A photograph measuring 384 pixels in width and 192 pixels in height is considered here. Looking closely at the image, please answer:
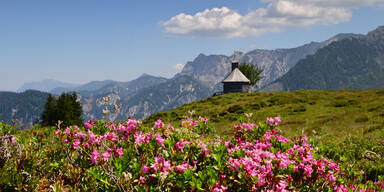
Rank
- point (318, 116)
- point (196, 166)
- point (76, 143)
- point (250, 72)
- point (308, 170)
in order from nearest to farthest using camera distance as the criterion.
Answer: point (308, 170)
point (196, 166)
point (76, 143)
point (318, 116)
point (250, 72)

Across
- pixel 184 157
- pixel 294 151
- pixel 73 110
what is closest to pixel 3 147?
pixel 184 157

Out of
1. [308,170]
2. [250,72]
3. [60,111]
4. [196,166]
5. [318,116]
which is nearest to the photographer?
[308,170]

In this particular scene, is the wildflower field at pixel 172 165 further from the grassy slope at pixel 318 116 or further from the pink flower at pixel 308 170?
the grassy slope at pixel 318 116

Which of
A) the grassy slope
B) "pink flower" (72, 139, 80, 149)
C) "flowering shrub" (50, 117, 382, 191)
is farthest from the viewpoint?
the grassy slope

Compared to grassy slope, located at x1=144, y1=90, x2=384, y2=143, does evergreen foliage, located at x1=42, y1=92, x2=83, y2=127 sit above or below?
below

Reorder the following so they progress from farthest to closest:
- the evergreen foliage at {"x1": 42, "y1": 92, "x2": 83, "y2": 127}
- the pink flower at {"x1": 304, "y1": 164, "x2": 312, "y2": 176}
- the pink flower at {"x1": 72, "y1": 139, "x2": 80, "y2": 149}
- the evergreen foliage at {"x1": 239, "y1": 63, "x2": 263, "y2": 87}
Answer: the evergreen foliage at {"x1": 239, "y1": 63, "x2": 263, "y2": 87} → the evergreen foliage at {"x1": 42, "y1": 92, "x2": 83, "y2": 127} → the pink flower at {"x1": 72, "y1": 139, "x2": 80, "y2": 149} → the pink flower at {"x1": 304, "y1": 164, "x2": 312, "y2": 176}

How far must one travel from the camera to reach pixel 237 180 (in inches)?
132

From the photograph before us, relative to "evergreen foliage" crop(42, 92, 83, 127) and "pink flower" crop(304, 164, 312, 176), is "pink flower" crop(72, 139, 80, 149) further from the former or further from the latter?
"evergreen foliage" crop(42, 92, 83, 127)

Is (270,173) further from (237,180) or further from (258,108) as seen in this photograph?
(258,108)

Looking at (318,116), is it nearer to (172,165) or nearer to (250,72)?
(172,165)

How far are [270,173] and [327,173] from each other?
1103 mm

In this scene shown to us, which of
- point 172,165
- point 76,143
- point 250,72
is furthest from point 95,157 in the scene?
point 250,72

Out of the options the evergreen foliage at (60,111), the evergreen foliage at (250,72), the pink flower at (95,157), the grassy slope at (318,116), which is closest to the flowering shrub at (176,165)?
Result: the pink flower at (95,157)

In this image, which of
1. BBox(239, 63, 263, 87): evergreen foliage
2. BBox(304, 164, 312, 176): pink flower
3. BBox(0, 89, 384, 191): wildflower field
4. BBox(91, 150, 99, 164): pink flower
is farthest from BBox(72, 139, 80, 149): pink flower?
BBox(239, 63, 263, 87): evergreen foliage
